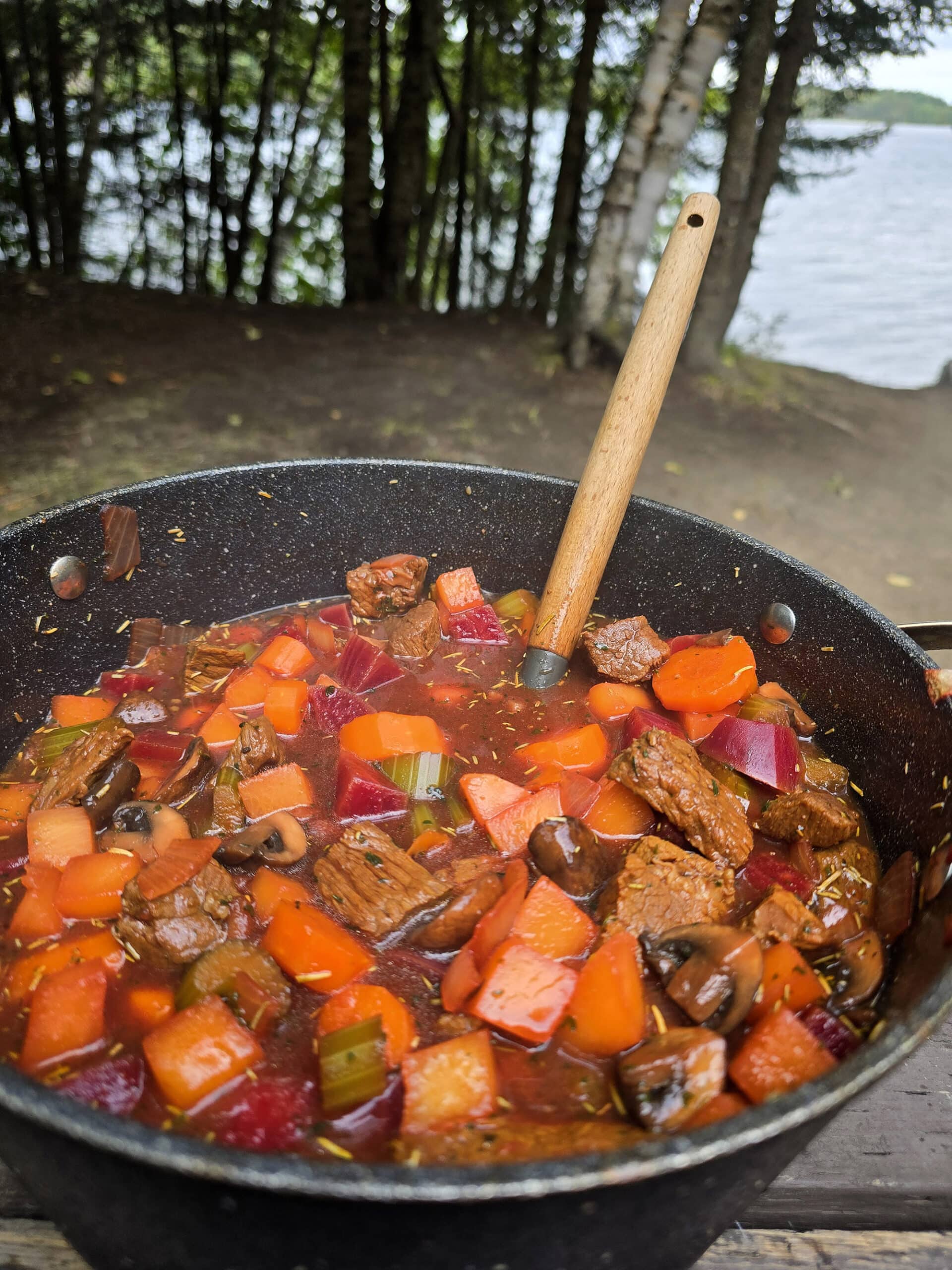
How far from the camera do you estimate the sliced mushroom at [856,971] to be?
1572 mm

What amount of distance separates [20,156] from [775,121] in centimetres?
860

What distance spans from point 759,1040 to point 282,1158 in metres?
0.82

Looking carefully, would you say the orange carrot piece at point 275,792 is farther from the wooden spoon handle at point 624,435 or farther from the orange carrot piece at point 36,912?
the wooden spoon handle at point 624,435

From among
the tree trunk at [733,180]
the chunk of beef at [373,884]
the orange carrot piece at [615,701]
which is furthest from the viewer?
the tree trunk at [733,180]

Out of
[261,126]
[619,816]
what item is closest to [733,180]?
[261,126]

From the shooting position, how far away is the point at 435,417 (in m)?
7.22

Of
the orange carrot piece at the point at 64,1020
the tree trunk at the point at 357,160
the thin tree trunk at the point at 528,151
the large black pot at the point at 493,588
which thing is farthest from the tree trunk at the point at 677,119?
the orange carrot piece at the point at 64,1020

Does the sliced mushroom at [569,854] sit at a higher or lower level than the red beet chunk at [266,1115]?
higher

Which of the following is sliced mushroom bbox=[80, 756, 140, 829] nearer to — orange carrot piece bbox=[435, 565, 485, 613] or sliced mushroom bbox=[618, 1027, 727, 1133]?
orange carrot piece bbox=[435, 565, 485, 613]

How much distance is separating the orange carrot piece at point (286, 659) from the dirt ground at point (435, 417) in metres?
3.55

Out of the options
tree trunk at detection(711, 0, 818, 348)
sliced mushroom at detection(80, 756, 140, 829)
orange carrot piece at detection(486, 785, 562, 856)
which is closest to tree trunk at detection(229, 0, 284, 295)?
tree trunk at detection(711, 0, 818, 348)

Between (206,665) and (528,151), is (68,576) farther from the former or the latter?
(528,151)

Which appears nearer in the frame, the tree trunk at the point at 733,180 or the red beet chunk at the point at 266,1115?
the red beet chunk at the point at 266,1115

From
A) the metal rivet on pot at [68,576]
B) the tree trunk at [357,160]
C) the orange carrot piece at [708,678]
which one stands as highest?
the tree trunk at [357,160]
